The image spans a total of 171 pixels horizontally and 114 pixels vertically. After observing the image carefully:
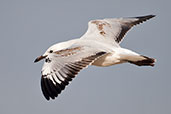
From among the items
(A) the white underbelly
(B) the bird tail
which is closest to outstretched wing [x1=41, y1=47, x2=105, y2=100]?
(A) the white underbelly

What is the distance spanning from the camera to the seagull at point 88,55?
10438mm

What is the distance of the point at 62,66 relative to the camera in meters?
10.7

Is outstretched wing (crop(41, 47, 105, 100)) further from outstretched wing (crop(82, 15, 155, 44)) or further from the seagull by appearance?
outstretched wing (crop(82, 15, 155, 44))

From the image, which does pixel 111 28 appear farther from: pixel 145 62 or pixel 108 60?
pixel 108 60

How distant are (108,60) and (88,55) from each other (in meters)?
0.97

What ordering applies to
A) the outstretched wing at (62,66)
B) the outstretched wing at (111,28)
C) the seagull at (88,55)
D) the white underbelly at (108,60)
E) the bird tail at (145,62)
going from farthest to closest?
the outstretched wing at (111,28) < the bird tail at (145,62) < the white underbelly at (108,60) < the seagull at (88,55) < the outstretched wing at (62,66)

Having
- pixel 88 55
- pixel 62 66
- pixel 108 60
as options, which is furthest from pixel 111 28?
pixel 62 66

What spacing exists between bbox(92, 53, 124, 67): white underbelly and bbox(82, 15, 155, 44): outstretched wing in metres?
1.24

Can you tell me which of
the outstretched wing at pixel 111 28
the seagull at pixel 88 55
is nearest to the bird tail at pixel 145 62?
the seagull at pixel 88 55

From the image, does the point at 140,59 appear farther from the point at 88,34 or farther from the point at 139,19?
the point at 139,19

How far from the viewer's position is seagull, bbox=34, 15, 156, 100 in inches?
411

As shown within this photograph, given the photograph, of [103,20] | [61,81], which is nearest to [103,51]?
[61,81]

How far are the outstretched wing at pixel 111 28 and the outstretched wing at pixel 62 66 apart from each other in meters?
1.94

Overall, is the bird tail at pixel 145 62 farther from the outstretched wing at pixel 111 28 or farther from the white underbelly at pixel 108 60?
the outstretched wing at pixel 111 28
